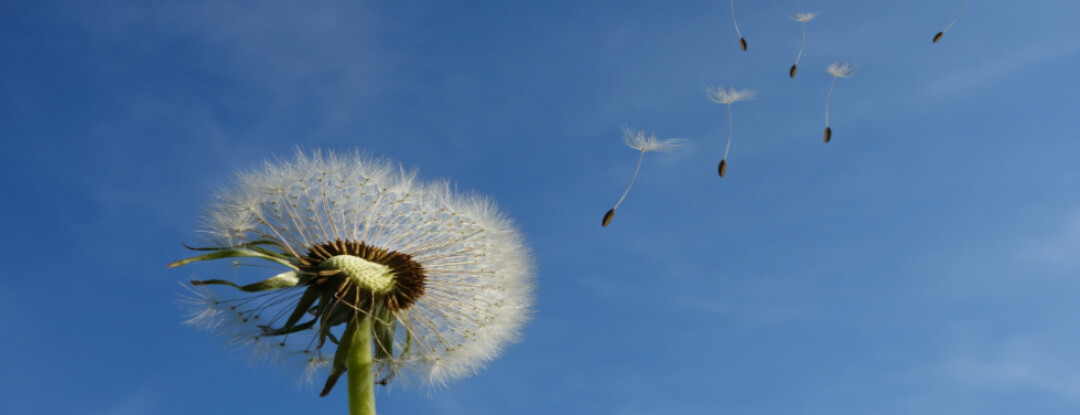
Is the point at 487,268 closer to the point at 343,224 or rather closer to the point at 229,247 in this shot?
the point at 343,224

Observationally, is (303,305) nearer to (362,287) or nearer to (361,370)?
(362,287)

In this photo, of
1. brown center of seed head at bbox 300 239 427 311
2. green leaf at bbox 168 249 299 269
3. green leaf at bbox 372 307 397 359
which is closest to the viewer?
green leaf at bbox 168 249 299 269

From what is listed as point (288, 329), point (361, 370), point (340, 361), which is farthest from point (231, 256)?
point (361, 370)

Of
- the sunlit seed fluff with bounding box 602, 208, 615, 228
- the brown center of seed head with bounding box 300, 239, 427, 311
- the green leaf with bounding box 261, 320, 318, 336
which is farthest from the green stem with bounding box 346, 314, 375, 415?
the sunlit seed fluff with bounding box 602, 208, 615, 228

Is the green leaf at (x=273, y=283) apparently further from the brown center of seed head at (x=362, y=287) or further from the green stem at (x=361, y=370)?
the green stem at (x=361, y=370)

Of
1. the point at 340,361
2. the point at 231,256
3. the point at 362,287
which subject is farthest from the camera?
the point at 362,287

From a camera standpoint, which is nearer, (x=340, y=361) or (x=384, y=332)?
(x=340, y=361)

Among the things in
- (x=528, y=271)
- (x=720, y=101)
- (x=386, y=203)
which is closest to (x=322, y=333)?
(x=386, y=203)

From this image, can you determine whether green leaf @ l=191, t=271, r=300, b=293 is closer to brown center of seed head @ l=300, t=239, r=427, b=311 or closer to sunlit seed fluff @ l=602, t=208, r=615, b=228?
brown center of seed head @ l=300, t=239, r=427, b=311
